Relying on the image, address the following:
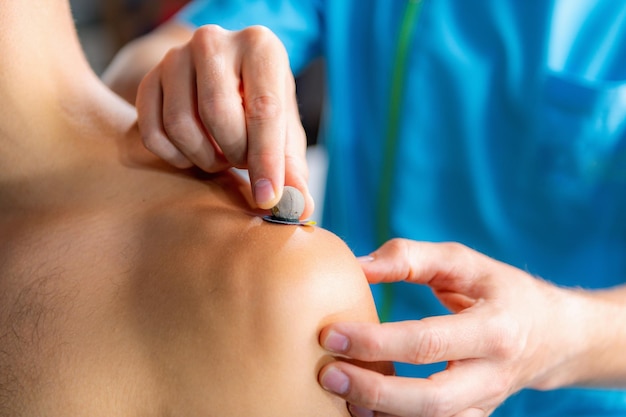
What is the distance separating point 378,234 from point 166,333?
0.59m

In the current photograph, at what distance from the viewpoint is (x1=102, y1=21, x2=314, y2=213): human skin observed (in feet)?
2.24

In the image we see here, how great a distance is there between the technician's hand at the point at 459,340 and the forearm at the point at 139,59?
1.74ft

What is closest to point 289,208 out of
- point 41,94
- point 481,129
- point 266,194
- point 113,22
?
point 266,194

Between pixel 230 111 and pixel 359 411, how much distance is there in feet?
1.05

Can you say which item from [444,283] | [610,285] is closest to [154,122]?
[444,283]

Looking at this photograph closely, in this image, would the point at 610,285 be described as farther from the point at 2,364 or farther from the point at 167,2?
the point at 167,2

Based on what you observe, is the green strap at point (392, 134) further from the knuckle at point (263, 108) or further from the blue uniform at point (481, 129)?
the knuckle at point (263, 108)

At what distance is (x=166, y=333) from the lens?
64 cm

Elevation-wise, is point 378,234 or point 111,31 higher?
point 378,234

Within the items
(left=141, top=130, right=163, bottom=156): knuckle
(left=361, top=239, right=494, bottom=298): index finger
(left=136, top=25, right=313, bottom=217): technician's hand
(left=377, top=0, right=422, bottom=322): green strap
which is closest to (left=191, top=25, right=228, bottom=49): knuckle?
(left=136, top=25, right=313, bottom=217): technician's hand

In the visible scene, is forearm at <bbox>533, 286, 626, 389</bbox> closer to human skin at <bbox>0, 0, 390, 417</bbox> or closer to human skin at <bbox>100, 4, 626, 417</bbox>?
human skin at <bbox>100, 4, 626, 417</bbox>

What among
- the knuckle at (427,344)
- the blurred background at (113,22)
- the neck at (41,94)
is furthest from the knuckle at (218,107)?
the blurred background at (113,22)

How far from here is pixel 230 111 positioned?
0.69 meters

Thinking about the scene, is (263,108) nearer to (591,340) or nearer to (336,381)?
(336,381)
